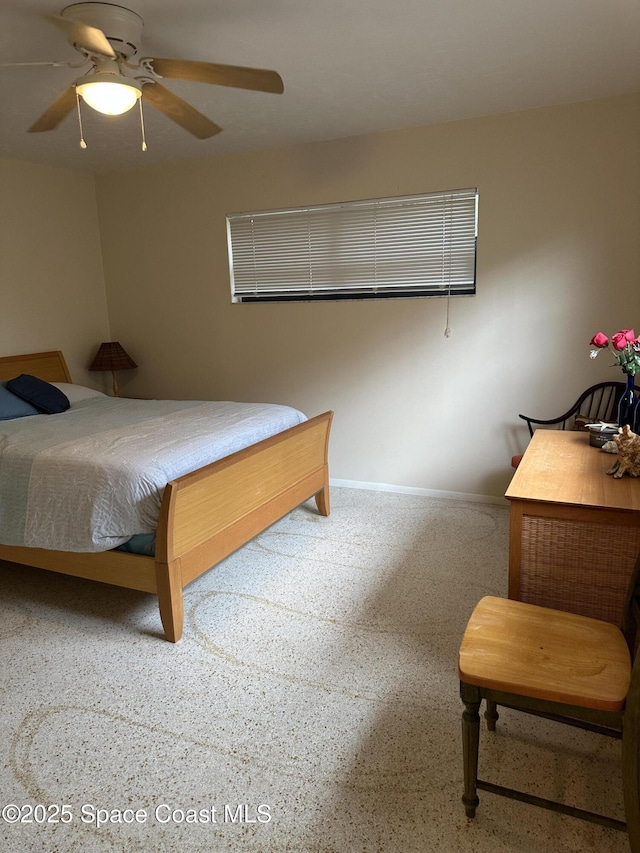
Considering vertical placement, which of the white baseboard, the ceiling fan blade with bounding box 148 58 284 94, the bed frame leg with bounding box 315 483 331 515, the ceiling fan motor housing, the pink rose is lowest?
the white baseboard

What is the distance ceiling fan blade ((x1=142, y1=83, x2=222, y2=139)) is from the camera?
91.6 inches

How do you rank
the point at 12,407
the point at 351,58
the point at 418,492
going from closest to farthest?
the point at 351,58, the point at 12,407, the point at 418,492

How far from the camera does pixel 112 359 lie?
4828mm

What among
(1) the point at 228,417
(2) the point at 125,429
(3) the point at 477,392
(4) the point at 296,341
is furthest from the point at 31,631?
(3) the point at 477,392

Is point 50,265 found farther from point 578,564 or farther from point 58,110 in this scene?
point 578,564

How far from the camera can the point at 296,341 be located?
14.5 feet

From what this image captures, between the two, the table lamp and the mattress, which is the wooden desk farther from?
the table lamp

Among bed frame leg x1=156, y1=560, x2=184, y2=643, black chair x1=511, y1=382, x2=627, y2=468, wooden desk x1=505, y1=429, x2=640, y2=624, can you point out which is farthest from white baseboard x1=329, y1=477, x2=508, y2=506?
bed frame leg x1=156, y1=560, x2=184, y2=643

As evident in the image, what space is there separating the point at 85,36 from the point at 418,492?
10.9 feet

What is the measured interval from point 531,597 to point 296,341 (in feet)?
9.45

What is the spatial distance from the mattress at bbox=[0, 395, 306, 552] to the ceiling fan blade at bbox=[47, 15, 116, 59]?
5.14ft

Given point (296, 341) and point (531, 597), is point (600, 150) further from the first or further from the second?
point (531, 597)

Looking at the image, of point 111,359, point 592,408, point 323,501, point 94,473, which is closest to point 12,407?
point 111,359

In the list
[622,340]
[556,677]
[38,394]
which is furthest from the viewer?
[38,394]
